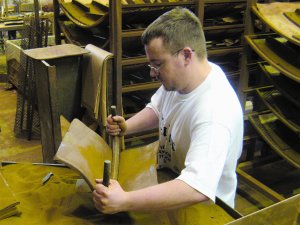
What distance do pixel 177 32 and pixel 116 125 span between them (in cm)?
58

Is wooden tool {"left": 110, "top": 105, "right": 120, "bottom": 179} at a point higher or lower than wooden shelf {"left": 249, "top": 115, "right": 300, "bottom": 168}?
higher

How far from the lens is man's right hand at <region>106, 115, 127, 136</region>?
1638mm

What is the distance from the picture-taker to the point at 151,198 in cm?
112

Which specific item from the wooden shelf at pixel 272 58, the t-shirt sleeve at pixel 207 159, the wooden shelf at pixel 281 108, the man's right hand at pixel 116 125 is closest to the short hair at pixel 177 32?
A: the t-shirt sleeve at pixel 207 159

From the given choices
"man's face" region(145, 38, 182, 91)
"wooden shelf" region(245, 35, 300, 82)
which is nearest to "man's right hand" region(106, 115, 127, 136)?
"man's face" region(145, 38, 182, 91)

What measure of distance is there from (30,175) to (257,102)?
6.69ft

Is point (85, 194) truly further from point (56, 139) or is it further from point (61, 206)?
point (56, 139)

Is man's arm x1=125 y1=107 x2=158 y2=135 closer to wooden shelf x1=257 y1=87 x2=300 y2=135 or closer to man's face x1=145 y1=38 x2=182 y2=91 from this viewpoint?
man's face x1=145 y1=38 x2=182 y2=91

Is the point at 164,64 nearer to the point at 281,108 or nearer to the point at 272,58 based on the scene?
the point at 272,58

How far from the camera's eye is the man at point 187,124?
1.13 meters

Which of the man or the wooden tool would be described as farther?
the wooden tool

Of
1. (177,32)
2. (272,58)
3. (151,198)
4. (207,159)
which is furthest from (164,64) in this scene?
(272,58)

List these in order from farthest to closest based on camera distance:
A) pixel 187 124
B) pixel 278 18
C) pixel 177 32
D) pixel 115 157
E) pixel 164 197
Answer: pixel 278 18 → pixel 115 157 → pixel 187 124 → pixel 177 32 → pixel 164 197

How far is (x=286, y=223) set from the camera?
114cm
